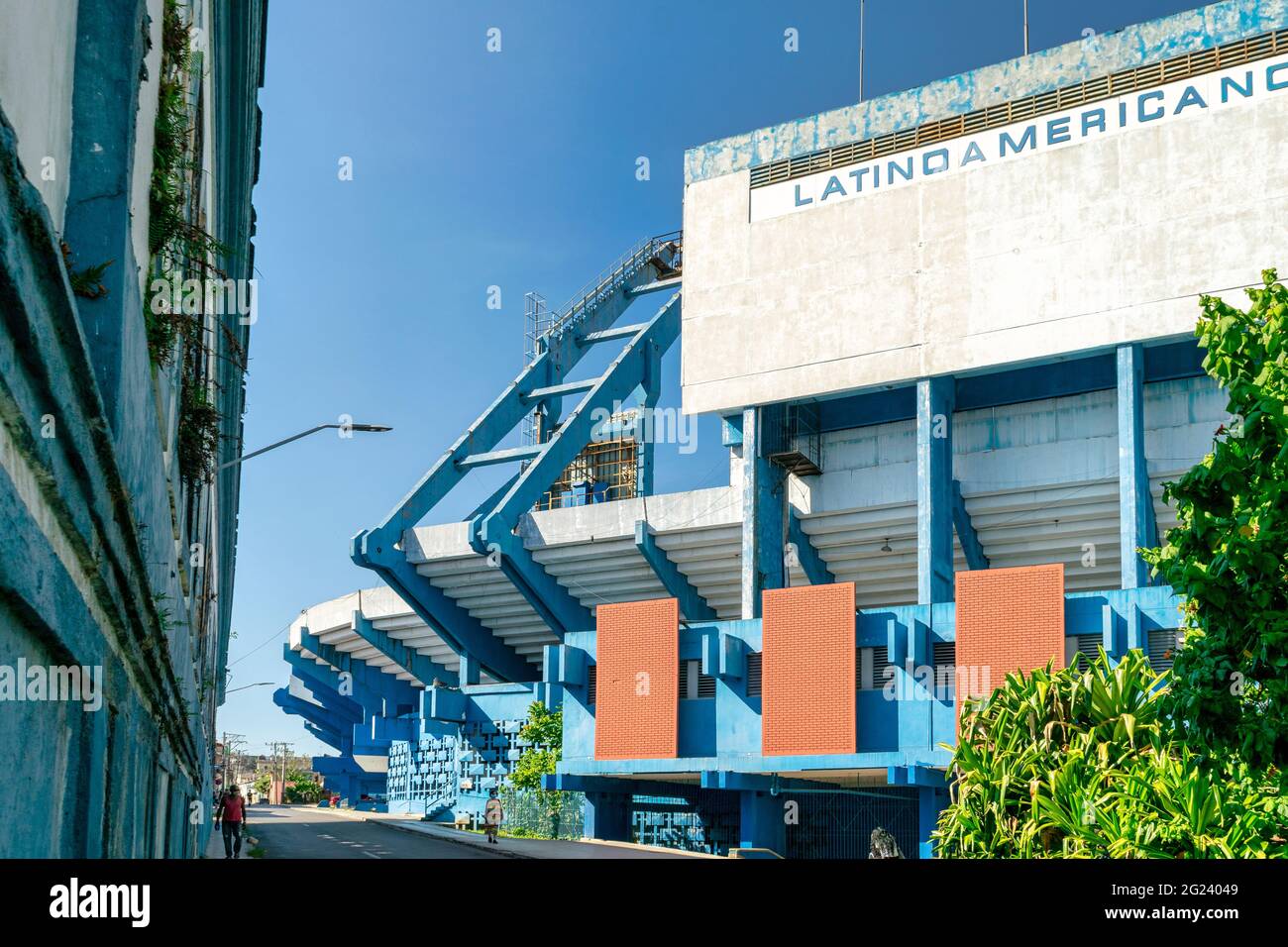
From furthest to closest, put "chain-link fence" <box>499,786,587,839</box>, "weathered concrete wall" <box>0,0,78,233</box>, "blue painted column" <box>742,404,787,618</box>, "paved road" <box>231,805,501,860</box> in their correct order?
"chain-link fence" <box>499,786,587,839</box> < "blue painted column" <box>742,404,787,618</box> < "paved road" <box>231,805,501,860</box> < "weathered concrete wall" <box>0,0,78,233</box>

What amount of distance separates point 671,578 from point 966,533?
36.0ft

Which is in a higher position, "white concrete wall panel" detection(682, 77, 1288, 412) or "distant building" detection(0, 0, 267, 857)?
"white concrete wall panel" detection(682, 77, 1288, 412)

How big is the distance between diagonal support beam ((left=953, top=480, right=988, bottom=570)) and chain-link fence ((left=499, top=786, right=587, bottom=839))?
15.2 metres

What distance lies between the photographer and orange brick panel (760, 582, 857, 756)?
120 feet

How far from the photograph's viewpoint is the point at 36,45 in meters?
5.01

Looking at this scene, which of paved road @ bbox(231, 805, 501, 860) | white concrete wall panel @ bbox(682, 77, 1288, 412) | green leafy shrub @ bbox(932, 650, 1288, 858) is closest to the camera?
green leafy shrub @ bbox(932, 650, 1288, 858)

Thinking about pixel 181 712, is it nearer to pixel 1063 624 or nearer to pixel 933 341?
pixel 1063 624

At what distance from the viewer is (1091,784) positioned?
17.5 meters

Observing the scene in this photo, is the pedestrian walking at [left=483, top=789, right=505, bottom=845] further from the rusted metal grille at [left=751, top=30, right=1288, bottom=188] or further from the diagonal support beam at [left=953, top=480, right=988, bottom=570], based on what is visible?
the rusted metal grille at [left=751, top=30, right=1288, bottom=188]

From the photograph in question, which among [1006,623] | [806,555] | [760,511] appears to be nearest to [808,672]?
[1006,623]

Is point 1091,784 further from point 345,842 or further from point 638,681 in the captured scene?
point 638,681

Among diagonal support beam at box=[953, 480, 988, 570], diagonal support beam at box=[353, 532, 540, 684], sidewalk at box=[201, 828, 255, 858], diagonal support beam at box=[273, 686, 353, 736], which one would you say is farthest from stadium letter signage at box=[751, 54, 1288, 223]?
diagonal support beam at box=[273, 686, 353, 736]

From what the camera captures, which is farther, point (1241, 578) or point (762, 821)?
point (762, 821)
